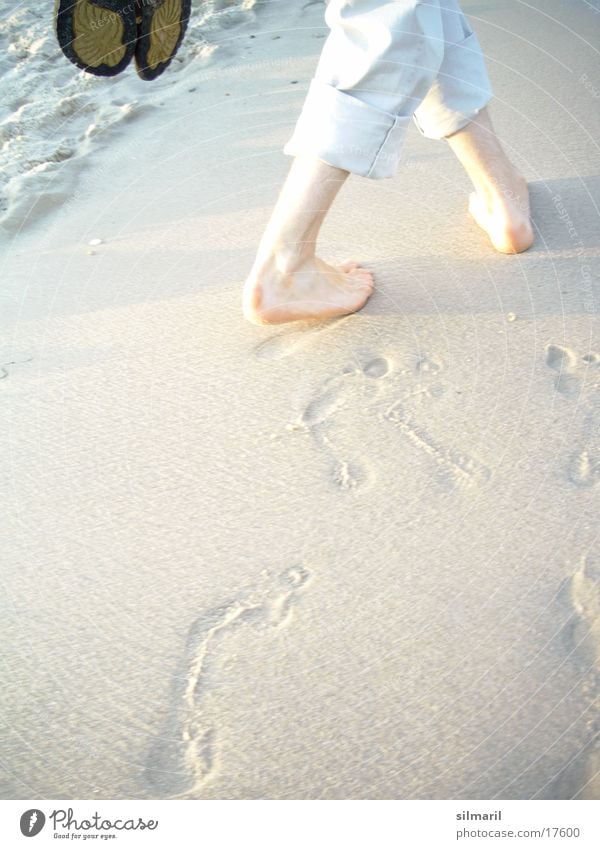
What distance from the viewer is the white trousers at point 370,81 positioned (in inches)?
53.6

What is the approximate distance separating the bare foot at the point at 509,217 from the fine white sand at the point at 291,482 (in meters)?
0.03

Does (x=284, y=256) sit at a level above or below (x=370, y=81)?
below

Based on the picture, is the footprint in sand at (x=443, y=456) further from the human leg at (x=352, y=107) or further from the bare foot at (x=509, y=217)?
the bare foot at (x=509, y=217)

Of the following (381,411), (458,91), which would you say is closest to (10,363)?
(381,411)

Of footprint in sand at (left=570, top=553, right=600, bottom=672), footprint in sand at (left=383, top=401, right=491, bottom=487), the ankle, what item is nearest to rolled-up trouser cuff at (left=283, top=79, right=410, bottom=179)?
the ankle

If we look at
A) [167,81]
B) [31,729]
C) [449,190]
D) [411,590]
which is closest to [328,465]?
[411,590]

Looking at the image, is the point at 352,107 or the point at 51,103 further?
the point at 51,103

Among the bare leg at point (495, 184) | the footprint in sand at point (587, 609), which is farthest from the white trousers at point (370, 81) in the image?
the footprint in sand at point (587, 609)

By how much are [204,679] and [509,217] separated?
3.24 feet

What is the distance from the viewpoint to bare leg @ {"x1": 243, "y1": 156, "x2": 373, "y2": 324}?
144 centimetres

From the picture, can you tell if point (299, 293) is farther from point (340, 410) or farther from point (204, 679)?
point (204, 679)

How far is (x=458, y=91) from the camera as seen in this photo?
5.14 ft

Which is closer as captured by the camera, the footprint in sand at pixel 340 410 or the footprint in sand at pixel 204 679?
the footprint in sand at pixel 204 679

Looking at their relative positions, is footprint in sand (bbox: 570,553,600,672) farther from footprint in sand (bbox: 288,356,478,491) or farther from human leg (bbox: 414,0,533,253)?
human leg (bbox: 414,0,533,253)
